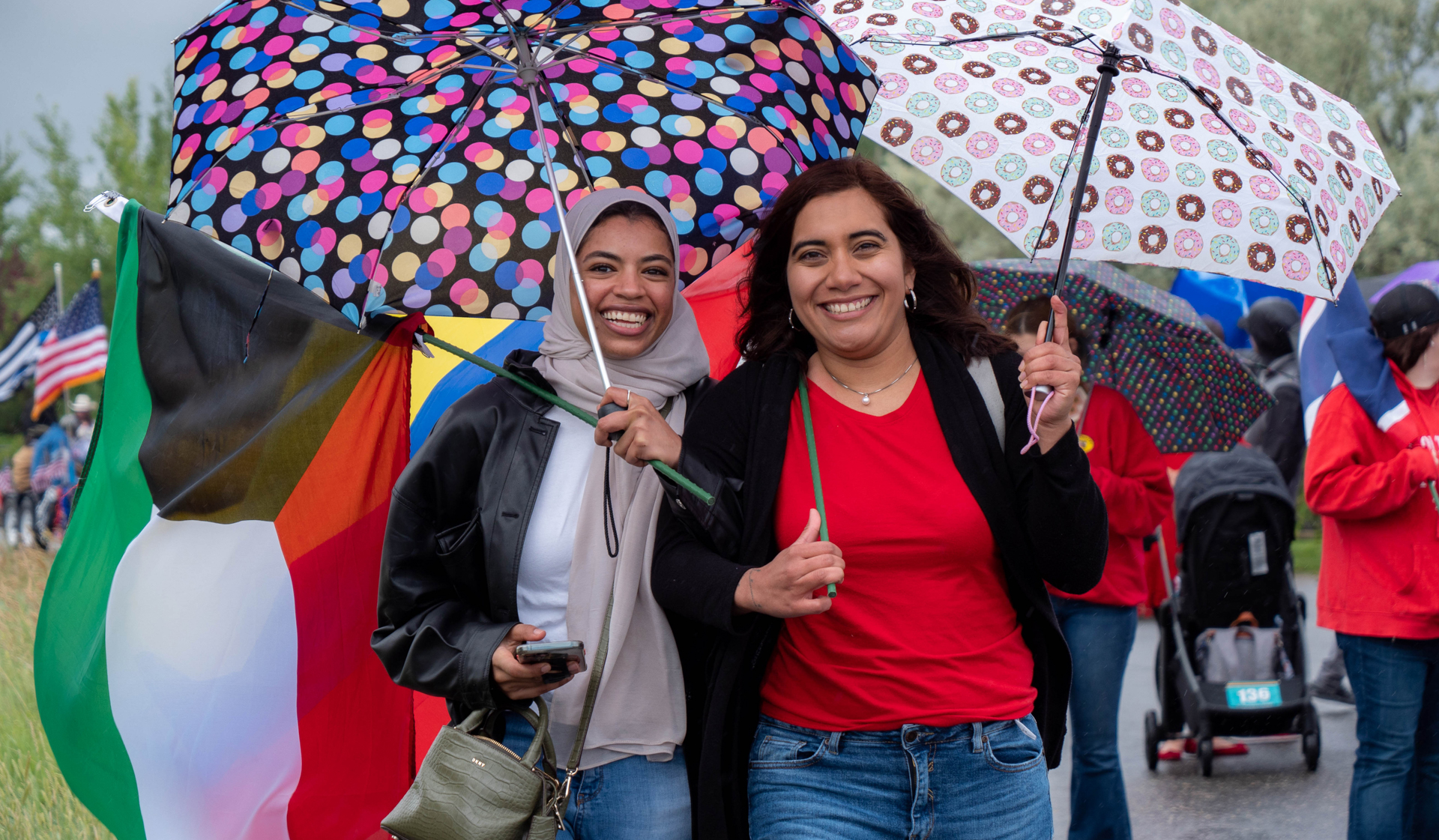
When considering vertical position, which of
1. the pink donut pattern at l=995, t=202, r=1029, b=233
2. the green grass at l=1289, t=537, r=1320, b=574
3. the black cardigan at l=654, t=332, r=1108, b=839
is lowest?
the green grass at l=1289, t=537, r=1320, b=574

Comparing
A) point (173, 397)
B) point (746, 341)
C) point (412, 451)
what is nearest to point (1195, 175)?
point (746, 341)

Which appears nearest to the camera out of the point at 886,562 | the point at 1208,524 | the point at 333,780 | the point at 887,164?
the point at 886,562

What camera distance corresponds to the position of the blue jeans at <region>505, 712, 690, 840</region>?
2730 mm

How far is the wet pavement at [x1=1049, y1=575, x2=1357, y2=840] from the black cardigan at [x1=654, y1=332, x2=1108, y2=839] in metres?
3.73

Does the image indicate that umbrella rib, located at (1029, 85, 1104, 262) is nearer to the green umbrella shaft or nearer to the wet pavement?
the green umbrella shaft

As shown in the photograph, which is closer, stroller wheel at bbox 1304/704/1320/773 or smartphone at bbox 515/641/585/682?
smartphone at bbox 515/641/585/682

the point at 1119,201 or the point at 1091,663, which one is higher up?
the point at 1119,201

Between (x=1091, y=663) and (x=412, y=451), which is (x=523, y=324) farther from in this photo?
(x=1091, y=663)

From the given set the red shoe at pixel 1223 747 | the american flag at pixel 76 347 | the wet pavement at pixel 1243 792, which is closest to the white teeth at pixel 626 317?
the wet pavement at pixel 1243 792

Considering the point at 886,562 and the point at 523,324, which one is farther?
the point at 523,324

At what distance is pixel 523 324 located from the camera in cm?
443

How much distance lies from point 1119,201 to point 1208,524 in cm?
407

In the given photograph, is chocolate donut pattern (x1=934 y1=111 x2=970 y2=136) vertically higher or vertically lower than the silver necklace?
higher

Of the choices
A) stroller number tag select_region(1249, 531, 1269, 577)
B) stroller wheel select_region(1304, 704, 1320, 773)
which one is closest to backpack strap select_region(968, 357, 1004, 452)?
stroller number tag select_region(1249, 531, 1269, 577)
